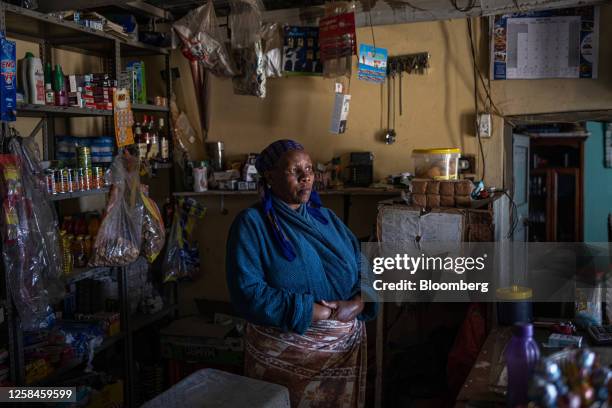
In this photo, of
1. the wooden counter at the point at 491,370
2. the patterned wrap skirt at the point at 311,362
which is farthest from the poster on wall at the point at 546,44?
the patterned wrap skirt at the point at 311,362

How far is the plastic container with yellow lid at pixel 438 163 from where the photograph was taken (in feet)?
8.86

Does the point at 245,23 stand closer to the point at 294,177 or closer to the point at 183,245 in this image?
the point at 294,177

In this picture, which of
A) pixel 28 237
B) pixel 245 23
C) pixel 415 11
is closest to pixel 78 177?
pixel 28 237

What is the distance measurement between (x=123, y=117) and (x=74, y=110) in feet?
1.22

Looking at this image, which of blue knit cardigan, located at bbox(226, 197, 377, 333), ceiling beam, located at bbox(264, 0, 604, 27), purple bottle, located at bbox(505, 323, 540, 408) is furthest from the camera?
ceiling beam, located at bbox(264, 0, 604, 27)

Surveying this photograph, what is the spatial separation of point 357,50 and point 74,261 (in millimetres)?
1847

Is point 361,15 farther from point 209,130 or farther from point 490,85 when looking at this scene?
point 209,130

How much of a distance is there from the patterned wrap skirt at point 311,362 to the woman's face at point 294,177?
1.56ft

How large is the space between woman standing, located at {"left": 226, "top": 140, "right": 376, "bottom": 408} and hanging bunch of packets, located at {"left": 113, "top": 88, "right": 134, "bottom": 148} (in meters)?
1.23

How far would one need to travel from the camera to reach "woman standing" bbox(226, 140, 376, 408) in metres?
2.00

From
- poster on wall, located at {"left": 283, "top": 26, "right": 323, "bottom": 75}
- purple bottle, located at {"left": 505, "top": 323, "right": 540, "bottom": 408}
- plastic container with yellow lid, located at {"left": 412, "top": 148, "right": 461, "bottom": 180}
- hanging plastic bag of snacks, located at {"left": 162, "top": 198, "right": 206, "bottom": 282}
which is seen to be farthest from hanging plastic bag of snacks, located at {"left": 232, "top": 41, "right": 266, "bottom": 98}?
purple bottle, located at {"left": 505, "top": 323, "right": 540, "bottom": 408}

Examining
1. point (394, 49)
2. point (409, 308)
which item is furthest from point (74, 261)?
point (394, 49)

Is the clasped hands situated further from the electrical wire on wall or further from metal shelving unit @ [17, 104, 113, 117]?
metal shelving unit @ [17, 104, 113, 117]

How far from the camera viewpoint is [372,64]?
3.13 metres
